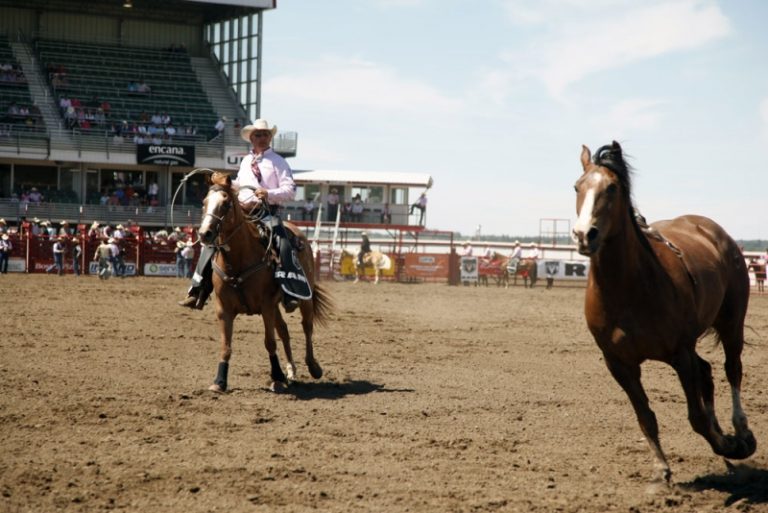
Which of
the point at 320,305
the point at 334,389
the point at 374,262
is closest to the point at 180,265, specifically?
the point at 374,262

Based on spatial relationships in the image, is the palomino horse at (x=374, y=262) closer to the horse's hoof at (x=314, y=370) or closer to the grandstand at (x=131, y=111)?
the grandstand at (x=131, y=111)

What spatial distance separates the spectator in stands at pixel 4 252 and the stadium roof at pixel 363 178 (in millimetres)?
18777

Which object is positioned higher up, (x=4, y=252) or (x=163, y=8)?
(x=163, y=8)

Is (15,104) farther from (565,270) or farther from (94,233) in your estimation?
(565,270)

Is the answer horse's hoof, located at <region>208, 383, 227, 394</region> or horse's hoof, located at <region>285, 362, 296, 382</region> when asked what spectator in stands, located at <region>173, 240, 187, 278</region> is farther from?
horse's hoof, located at <region>208, 383, 227, 394</region>

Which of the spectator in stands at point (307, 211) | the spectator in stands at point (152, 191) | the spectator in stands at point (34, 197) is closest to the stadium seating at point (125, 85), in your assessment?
the spectator in stands at point (152, 191)

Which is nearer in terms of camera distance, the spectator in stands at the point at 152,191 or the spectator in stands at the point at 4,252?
the spectator in stands at the point at 4,252

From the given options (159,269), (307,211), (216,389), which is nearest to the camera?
(216,389)

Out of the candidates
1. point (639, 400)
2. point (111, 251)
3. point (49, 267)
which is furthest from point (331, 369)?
point (49, 267)

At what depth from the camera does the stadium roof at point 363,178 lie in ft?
156

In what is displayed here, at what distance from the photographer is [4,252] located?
1182 inches

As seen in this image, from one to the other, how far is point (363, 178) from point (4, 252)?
21687mm

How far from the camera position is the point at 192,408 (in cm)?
821

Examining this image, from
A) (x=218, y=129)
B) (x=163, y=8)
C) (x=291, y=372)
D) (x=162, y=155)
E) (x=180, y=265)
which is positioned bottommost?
(x=291, y=372)
